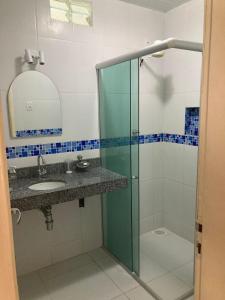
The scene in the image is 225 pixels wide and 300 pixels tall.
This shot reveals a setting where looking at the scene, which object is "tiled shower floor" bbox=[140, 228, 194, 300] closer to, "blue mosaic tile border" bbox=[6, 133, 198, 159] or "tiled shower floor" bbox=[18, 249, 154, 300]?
"tiled shower floor" bbox=[18, 249, 154, 300]

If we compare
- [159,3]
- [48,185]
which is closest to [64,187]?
[48,185]

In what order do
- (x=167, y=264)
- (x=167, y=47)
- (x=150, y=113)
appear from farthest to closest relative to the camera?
1. (x=150, y=113)
2. (x=167, y=264)
3. (x=167, y=47)

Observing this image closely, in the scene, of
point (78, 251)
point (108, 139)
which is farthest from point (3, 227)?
point (78, 251)

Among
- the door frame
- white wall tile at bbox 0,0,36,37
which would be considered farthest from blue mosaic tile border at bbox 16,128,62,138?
the door frame

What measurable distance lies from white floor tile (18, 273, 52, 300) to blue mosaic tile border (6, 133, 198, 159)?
1.09m

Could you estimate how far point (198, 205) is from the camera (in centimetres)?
93

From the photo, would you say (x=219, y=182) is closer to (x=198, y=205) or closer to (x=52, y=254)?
(x=198, y=205)

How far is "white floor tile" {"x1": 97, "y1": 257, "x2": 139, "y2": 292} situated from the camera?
205 cm

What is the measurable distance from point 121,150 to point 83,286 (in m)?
1.20

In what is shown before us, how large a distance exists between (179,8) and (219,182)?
2.33 metres

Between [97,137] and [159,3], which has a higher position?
[159,3]

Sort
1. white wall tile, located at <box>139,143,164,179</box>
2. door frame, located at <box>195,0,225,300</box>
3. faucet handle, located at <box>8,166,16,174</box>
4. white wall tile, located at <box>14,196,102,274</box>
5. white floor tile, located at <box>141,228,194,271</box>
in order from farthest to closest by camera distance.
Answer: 1. white wall tile, located at <box>139,143,164,179</box>
2. white floor tile, located at <box>141,228,194,271</box>
3. white wall tile, located at <box>14,196,102,274</box>
4. faucet handle, located at <box>8,166,16,174</box>
5. door frame, located at <box>195,0,225,300</box>

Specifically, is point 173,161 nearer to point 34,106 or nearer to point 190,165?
point 190,165

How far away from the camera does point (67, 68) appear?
87.4 inches
